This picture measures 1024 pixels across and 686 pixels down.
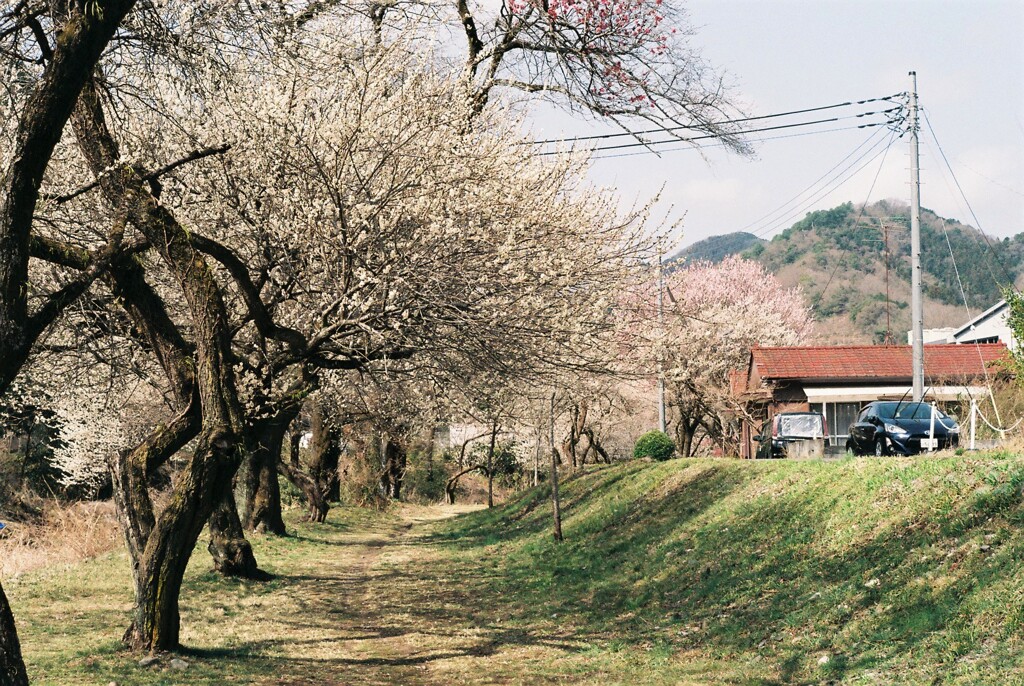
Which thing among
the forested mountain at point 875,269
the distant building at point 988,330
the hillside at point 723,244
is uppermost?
the hillside at point 723,244

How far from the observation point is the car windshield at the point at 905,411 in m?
21.7

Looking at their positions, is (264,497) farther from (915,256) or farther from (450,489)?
(450,489)

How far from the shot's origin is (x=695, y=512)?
17734mm

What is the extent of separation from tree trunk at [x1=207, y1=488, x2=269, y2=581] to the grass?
0.41 m

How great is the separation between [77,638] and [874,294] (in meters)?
115

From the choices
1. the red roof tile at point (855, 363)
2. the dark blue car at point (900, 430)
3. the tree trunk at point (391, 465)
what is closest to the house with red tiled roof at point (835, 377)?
the red roof tile at point (855, 363)

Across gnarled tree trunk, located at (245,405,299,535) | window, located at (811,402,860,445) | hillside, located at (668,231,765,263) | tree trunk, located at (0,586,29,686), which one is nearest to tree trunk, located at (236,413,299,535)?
gnarled tree trunk, located at (245,405,299,535)

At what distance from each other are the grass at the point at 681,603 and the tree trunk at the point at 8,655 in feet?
5.80

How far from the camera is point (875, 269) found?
12144 centimetres

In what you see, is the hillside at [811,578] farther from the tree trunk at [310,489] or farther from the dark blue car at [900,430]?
the tree trunk at [310,489]

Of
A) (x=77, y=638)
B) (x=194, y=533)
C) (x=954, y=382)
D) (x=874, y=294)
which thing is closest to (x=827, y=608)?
(x=194, y=533)

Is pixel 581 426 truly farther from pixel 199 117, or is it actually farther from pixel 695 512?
pixel 199 117

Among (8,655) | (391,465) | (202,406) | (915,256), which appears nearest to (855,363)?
(915,256)

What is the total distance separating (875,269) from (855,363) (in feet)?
285
